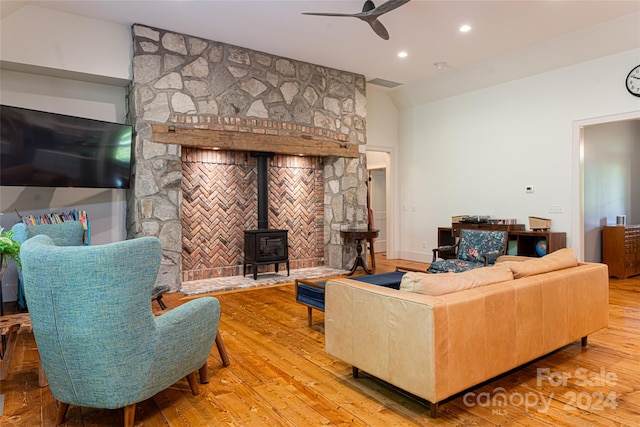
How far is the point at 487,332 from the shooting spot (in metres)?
2.20

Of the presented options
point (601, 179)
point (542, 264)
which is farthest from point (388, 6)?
point (601, 179)

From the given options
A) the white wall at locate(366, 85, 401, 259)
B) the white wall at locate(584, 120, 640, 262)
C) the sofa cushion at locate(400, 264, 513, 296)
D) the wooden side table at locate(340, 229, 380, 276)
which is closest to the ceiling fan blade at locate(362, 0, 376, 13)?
the sofa cushion at locate(400, 264, 513, 296)

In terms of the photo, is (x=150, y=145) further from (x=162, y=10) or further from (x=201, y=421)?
(x=201, y=421)

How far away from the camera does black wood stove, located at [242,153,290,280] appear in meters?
5.77

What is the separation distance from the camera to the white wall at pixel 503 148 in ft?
18.2

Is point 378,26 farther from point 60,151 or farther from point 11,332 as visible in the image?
point 11,332

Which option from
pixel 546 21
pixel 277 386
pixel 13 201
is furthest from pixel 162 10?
pixel 546 21

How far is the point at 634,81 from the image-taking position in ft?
16.6

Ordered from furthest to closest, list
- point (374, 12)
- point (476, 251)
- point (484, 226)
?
point (484, 226)
point (476, 251)
point (374, 12)

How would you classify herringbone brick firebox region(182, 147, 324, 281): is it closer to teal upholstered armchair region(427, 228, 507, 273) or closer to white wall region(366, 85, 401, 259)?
white wall region(366, 85, 401, 259)

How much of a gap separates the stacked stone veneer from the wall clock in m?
3.81

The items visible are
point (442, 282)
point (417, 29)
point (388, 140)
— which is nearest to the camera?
point (442, 282)

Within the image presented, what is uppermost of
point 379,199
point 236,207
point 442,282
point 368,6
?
point 368,6

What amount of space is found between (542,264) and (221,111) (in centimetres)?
437
